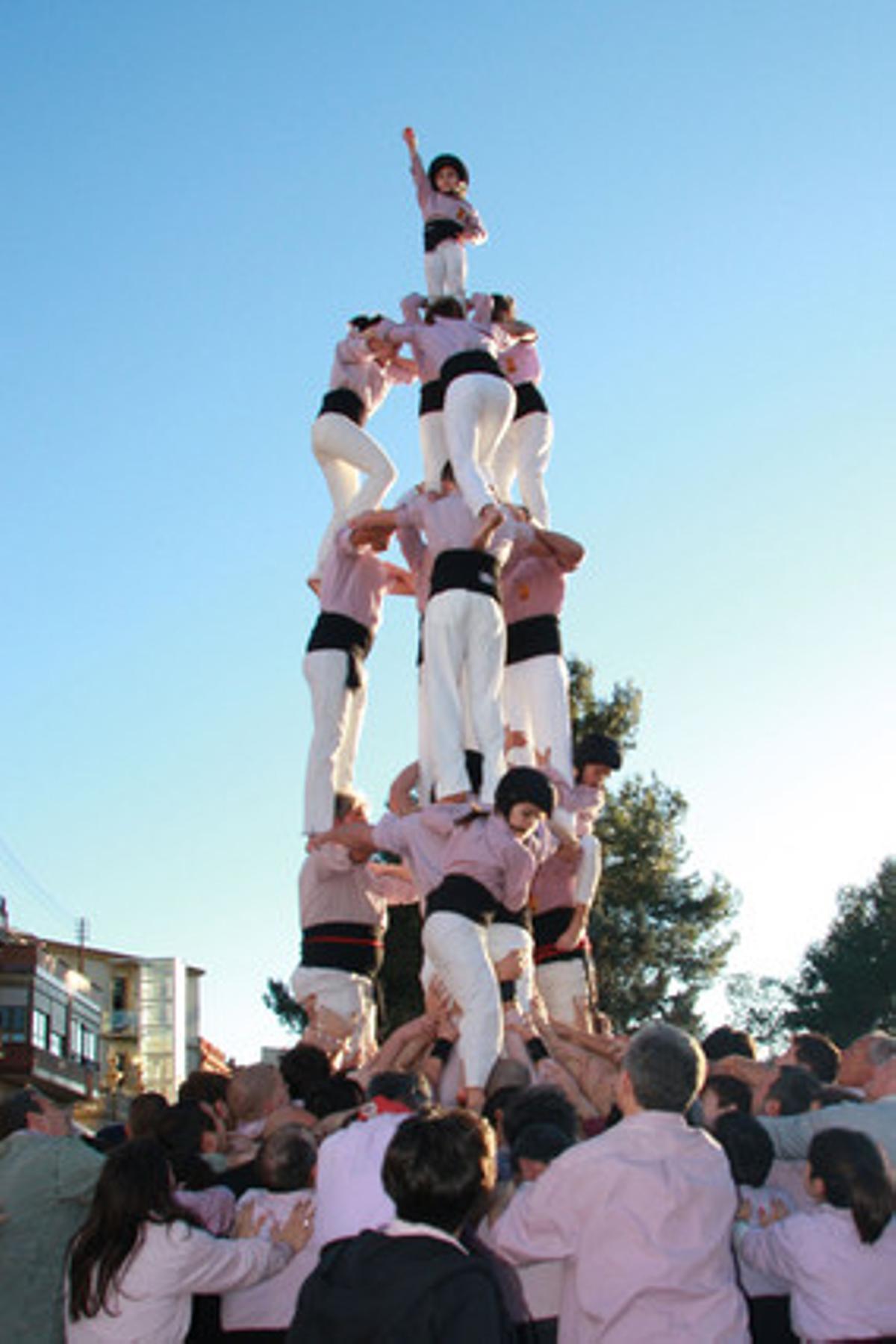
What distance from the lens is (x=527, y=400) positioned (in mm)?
11445

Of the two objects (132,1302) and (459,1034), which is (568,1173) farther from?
(459,1034)

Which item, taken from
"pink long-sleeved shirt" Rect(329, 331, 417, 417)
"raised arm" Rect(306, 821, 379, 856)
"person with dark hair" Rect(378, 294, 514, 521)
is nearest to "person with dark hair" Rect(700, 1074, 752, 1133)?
"raised arm" Rect(306, 821, 379, 856)

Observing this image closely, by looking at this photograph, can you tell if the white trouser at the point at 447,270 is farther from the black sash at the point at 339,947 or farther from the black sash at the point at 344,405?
the black sash at the point at 339,947

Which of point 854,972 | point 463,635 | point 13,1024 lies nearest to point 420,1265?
point 463,635

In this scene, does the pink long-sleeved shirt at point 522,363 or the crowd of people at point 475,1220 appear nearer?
the crowd of people at point 475,1220

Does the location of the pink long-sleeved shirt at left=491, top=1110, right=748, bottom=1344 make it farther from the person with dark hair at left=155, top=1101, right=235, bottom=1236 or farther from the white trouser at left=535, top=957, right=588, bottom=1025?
the white trouser at left=535, top=957, right=588, bottom=1025

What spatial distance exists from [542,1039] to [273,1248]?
12.2 ft

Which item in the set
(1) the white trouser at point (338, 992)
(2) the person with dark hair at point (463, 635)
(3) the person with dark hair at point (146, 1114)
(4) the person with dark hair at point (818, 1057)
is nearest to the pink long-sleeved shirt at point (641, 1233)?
(3) the person with dark hair at point (146, 1114)

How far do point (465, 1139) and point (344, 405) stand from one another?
8576 millimetres

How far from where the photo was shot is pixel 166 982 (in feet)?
174

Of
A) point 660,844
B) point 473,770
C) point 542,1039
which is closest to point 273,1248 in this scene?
point 542,1039

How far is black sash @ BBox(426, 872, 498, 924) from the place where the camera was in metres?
6.77

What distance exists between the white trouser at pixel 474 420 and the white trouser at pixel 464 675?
2.83ft

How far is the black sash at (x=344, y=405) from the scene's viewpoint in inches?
429
